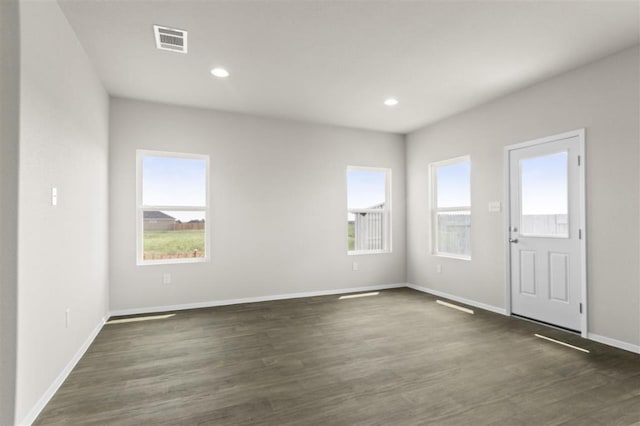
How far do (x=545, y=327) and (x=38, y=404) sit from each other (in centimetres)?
452

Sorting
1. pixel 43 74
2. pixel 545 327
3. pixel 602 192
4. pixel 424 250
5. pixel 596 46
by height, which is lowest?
pixel 545 327

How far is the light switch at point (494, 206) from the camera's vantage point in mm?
4352

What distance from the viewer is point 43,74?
2.18 meters

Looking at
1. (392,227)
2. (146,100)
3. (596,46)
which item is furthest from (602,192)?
(146,100)

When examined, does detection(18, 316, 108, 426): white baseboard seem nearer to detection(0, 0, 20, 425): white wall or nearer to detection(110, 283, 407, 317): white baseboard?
detection(0, 0, 20, 425): white wall

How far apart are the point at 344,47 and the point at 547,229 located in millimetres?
2960

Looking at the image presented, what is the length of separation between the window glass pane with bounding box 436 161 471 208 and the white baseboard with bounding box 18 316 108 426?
4844mm

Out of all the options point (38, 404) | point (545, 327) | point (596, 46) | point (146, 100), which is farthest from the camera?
point (146, 100)

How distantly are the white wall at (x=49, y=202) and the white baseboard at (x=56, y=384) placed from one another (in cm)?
2

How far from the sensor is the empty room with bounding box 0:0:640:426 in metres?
2.14

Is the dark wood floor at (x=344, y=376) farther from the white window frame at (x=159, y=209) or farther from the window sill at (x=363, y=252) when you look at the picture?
the window sill at (x=363, y=252)

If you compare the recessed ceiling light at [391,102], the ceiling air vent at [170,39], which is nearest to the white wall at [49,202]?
the ceiling air vent at [170,39]

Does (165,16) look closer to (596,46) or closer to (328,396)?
(328,396)

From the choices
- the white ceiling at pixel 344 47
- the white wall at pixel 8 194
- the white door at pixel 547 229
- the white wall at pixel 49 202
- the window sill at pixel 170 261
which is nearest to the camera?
the white wall at pixel 8 194
